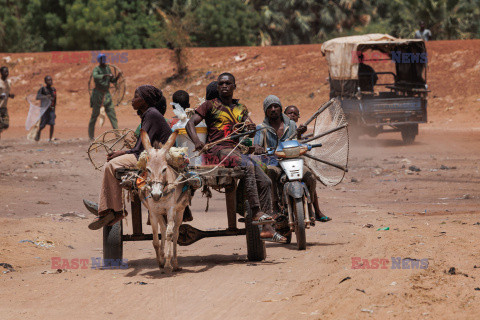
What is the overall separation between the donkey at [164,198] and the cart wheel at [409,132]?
15.2 metres

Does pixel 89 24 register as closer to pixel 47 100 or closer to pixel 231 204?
pixel 47 100

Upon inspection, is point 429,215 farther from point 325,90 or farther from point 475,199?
point 325,90

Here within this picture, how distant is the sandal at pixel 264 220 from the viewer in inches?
312

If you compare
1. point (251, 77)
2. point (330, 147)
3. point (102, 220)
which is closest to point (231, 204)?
point (102, 220)

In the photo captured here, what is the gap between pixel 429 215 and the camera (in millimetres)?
11078

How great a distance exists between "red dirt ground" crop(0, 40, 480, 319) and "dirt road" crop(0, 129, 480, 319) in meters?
0.02

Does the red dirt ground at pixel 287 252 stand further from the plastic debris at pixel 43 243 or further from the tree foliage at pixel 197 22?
the tree foliage at pixel 197 22

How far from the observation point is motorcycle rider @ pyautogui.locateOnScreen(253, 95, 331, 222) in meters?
9.12

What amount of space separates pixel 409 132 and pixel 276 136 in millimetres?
13670

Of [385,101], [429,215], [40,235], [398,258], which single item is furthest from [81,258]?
[385,101]

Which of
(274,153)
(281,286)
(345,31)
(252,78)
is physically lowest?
(281,286)

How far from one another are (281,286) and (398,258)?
125 cm

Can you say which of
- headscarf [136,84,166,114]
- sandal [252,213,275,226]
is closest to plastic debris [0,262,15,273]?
headscarf [136,84,166,114]

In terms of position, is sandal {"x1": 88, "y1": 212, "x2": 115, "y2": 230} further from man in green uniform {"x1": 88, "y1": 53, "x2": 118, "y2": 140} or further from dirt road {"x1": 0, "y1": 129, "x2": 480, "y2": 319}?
man in green uniform {"x1": 88, "y1": 53, "x2": 118, "y2": 140}
